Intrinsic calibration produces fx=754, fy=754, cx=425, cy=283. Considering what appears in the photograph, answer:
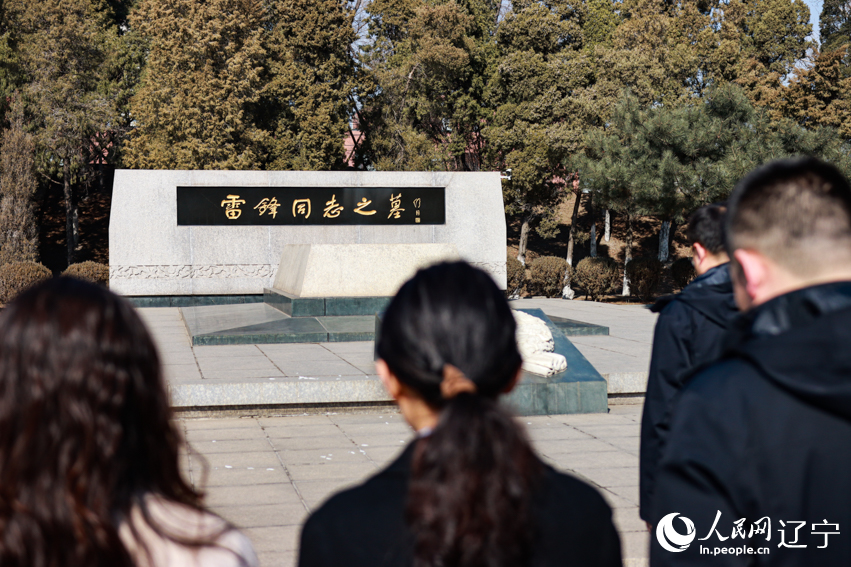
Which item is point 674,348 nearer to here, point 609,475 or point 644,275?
point 609,475

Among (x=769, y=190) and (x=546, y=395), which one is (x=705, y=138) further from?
(x=769, y=190)

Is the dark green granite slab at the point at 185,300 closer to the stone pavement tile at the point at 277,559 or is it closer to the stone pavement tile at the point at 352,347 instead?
the stone pavement tile at the point at 352,347

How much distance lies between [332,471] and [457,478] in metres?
3.66

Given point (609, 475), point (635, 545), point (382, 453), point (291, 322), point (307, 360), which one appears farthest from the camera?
point (291, 322)

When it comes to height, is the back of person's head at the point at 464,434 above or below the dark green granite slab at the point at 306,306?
above

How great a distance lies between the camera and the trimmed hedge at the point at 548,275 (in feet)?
61.7

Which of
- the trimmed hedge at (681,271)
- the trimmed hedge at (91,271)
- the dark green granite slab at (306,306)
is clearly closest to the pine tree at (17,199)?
the trimmed hedge at (91,271)

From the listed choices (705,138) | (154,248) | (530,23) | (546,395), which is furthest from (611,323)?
(530,23)

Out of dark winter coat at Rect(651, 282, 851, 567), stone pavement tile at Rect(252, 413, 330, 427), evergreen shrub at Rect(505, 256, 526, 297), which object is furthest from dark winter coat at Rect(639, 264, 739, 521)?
evergreen shrub at Rect(505, 256, 526, 297)

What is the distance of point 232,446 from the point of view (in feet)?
16.6

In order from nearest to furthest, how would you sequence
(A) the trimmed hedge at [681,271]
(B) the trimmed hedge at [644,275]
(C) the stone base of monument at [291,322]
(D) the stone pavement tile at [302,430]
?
(D) the stone pavement tile at [302,430], (C) the stone base of monument at [291,322], (A) the trimmed hedge at [681,271], (B) the trimmed hedge at [644,275]

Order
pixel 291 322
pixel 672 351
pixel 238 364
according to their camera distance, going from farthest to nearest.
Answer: pixel 291 322, pixel 238 364, pixel 672 351

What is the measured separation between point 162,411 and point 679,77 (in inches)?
1064

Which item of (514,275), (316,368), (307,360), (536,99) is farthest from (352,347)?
(536,99)
